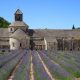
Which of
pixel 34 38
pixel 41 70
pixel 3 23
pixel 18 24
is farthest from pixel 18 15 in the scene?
pixel 41 70

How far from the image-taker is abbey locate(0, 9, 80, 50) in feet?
370

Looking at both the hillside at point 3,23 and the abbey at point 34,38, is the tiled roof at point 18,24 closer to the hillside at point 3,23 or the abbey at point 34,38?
the abbey at point 34,38

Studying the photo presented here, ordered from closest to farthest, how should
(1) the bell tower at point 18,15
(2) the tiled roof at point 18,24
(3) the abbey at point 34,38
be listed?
1. (3) the abbey at point 34,38
2. (2) the tiled roof at point 18,24
3. (1) the bell tower at point 18,15

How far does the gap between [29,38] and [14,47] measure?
6.14 m

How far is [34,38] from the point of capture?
118188 millimetres

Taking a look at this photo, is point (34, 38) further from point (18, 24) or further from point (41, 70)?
point (41, 70)

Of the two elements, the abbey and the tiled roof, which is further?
the tiled roof

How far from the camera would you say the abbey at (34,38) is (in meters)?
113

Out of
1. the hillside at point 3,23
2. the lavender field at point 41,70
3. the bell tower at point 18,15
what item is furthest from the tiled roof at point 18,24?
the lavender field at point 41,70

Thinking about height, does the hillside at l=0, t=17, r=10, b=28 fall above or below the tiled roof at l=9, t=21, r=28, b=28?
above

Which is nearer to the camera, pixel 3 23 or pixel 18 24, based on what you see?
pixel 18 24

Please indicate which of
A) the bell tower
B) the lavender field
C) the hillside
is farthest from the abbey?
the lavender field

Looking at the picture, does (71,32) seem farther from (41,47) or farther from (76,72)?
(76,72)

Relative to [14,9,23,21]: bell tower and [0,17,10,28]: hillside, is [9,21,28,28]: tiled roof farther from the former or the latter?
[0,17,10,28]: hillside
